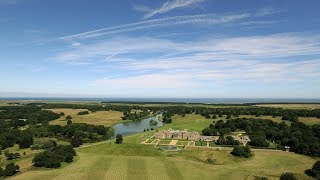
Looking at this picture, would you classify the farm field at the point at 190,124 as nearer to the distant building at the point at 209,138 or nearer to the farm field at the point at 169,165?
the distant building at the point at 209,138

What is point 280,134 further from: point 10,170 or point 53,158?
point 10,170

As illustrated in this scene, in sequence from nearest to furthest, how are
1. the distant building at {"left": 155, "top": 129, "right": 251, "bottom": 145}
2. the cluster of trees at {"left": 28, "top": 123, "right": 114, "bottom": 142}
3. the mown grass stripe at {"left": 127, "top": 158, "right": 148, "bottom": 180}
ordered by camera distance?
the mown grass stripe at {"left": 127, "top": 158, "right": 148, "bottom": 180} → the distant building at {"left": 155, "top": 129, "right": 251, "bottom": 145} → the cluster of trees at {"left": 28, "top": 123, "right": 114, "bottom": 142}

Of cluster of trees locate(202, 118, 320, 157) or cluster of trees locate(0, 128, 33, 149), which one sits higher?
cluster of trees locate(202, 118, 320, 157)

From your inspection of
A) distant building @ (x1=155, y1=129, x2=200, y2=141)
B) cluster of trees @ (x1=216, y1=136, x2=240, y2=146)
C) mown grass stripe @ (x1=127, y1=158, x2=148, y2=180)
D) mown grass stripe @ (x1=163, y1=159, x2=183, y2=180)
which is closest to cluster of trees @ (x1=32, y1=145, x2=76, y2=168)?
mown grass stripe @ (x1=127, y1=158, x2=148, y2=180)

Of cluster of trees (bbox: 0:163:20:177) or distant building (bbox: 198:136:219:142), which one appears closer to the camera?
cluster of trees (bbox: 0:163:20:177)

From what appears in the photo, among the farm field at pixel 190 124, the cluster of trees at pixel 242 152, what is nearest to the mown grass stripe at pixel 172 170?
the cluster of trees at pixel 242 152

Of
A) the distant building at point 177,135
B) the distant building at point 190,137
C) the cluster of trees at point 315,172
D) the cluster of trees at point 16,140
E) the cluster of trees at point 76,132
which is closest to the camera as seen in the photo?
the cluster of trees at point 315,172

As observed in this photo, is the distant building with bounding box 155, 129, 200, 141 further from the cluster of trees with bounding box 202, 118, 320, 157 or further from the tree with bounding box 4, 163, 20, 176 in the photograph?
the tree with bounding box 4, 163, 20, 176
